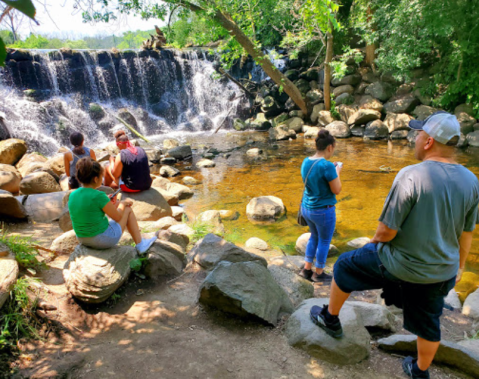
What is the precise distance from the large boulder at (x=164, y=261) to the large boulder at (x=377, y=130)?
431 inches

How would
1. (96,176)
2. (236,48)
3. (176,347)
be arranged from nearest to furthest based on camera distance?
(176,347), (96,176), (236,48)

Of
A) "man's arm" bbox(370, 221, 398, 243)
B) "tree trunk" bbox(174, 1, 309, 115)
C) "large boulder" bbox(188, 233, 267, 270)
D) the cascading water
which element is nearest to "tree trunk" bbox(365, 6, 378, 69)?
"tree trunk" bbox(174, 1, 309, 115)

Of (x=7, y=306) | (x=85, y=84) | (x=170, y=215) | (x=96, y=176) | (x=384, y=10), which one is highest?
(x=384, y=10)

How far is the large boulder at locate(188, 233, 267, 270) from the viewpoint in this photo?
12.5 feet

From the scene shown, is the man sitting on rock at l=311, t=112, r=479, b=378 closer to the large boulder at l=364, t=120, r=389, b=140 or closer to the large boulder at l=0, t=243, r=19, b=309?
the large boulder at l=0, t=243, r=19, b=309

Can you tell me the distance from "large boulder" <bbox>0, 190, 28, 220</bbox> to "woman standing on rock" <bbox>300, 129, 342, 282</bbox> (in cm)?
413

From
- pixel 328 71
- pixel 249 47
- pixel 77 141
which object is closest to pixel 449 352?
pixel 77 141

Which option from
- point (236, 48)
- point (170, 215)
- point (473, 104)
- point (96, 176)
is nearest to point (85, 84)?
point (236, 48)

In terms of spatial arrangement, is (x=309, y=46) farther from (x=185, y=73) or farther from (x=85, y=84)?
(x=85, y=84)

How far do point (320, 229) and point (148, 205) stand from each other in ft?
10.2

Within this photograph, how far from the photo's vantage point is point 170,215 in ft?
19.8

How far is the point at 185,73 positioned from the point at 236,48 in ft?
18.4

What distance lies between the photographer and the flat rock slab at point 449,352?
2275mm

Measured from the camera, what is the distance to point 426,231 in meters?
1.88
